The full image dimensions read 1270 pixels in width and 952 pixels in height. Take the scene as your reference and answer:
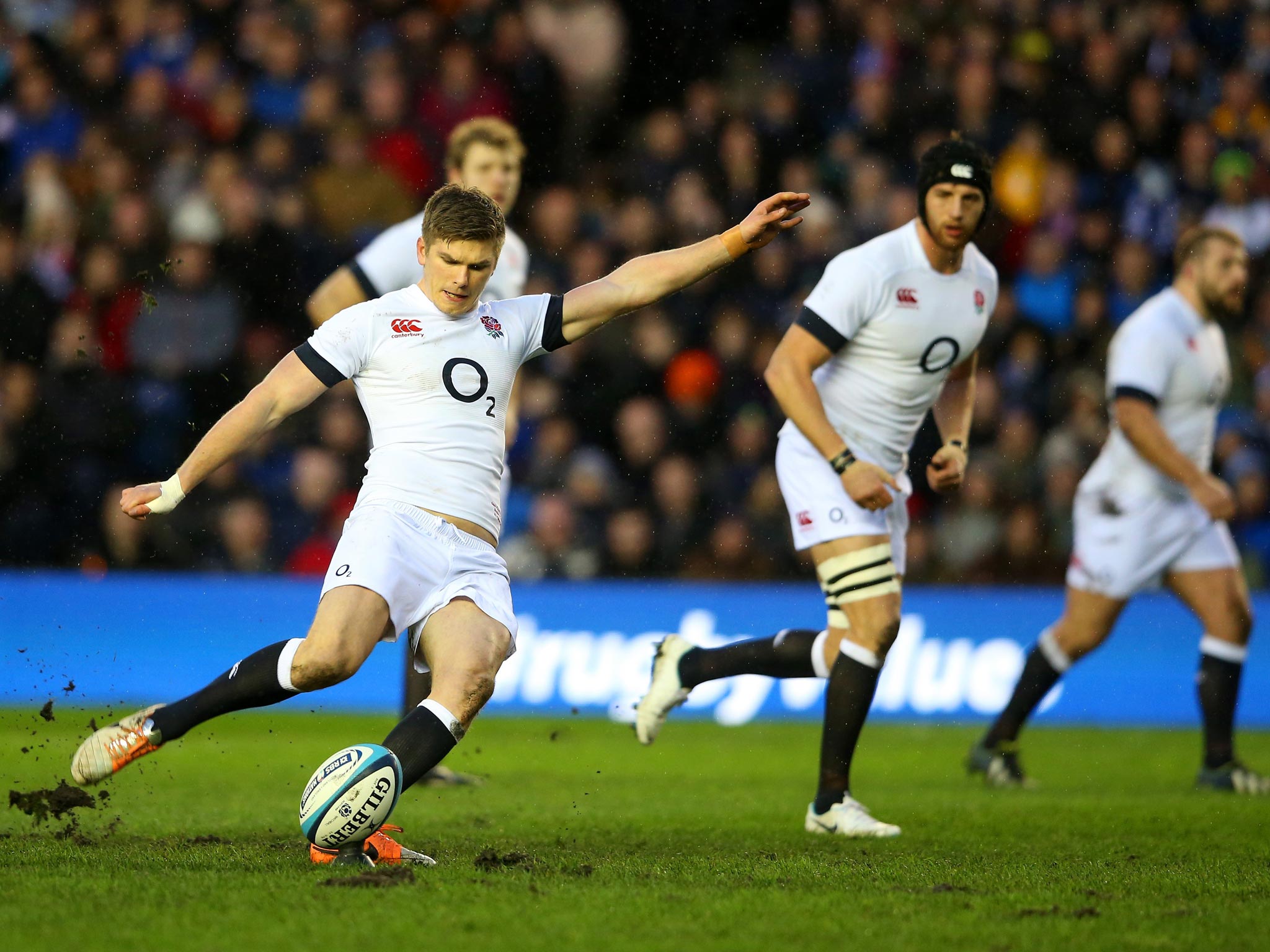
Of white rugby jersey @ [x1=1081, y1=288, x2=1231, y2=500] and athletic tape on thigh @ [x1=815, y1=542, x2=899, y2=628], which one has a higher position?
white rugby jersey @ [x1=1081, y1=288, x2=1231, y2=500]

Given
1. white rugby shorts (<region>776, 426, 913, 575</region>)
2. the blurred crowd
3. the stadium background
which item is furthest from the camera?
the blurred crowd

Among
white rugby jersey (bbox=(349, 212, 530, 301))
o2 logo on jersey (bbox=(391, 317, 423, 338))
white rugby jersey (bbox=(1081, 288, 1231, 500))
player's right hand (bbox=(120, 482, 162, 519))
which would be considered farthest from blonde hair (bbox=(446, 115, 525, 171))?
white rugby jersey (bbox=(1081, 288, 1231, 500))

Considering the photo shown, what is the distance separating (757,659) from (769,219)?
2.07 meters

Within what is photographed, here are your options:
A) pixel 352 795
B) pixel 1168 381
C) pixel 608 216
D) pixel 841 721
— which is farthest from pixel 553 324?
pixel 608 216

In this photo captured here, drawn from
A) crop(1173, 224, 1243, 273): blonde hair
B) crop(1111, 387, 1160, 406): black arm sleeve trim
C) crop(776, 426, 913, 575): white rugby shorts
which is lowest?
crop(776, 426, 913, 575): white rugby shorts

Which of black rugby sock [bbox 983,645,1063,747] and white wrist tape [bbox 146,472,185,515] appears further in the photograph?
black rugby sock [bbox 983,645,1063,747]

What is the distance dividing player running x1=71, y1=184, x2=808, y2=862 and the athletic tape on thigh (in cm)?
135

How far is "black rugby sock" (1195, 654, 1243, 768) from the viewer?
26.5ft

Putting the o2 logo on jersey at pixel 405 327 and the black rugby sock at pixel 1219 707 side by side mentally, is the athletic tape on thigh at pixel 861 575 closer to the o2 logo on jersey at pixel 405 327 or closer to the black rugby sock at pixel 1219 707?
the o2 logo on jersey at pixel 405 327

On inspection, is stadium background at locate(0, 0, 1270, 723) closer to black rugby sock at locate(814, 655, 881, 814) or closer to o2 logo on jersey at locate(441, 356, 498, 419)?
black rugby sock at locate(814, 655, 881, 814)

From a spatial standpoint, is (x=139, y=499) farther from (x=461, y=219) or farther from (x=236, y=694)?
(x=461, y=219)

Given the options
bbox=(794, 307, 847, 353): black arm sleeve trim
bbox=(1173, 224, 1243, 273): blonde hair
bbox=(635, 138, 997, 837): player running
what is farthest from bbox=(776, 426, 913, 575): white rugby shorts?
bbox=(1173, 224, 1243, 273): blonde hair

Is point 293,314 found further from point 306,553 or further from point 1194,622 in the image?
point 1194,622

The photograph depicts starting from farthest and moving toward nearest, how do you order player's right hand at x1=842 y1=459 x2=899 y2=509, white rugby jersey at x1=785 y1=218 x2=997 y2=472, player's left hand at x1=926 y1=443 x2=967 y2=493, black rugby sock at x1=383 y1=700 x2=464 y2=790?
player's left hand at x1=926 y1=443 x2=967 y2=493 < white rugby jersey at x1=785 y1=218 x2=997 y2=472 < player's right hand at x1=842 y1=459 x2=899 y2=509 < black rugby sock at x1=383 y1=700 x2=464 y2=790
